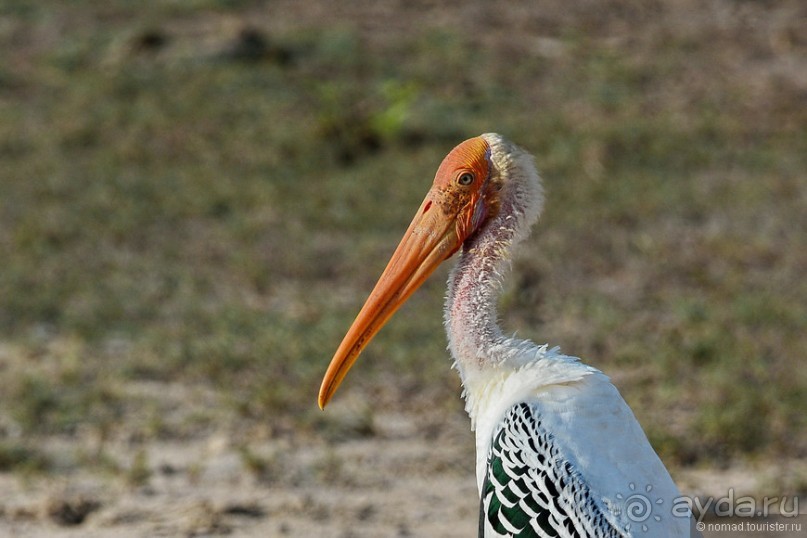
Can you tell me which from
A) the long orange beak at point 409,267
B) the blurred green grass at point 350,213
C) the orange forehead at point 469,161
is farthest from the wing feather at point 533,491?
the blurred green grass at point 350,213

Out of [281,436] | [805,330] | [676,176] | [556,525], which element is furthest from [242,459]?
[676,176]

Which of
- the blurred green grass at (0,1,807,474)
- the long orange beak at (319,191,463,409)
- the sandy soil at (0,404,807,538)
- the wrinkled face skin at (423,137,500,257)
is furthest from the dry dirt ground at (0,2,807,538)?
the wrinkled face skin at (423,137,500,257)

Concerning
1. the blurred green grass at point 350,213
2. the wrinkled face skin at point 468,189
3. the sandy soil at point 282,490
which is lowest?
the sandy soil at point 282,490

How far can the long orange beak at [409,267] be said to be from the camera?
378 cm

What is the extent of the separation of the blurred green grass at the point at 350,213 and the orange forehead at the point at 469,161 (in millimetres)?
2154

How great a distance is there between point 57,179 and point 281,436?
4.08 m

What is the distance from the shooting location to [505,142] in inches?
150

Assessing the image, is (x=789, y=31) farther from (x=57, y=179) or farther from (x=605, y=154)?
(x=57, y=179)

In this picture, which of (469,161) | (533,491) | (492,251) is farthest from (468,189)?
(533,491)

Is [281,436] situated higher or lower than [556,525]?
lower

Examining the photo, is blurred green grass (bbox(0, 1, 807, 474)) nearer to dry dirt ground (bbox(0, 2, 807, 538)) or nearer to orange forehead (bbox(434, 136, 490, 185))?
dry dirt ground (bbox(0, 2, 807, 538))

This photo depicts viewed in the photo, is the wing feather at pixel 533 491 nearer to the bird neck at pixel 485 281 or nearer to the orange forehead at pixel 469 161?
the bird neck at pixel 485 281

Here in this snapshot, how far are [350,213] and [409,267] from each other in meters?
4.79

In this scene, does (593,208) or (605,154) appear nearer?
(593,208)
